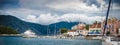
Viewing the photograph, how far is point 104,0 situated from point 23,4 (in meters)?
4.20

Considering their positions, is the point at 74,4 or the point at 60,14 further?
the point at 60,14

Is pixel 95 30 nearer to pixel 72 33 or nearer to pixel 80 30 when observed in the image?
pixel 80 30

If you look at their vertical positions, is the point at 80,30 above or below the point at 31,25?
below

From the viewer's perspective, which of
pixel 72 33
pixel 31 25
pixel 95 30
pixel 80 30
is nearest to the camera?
pixel 95 30

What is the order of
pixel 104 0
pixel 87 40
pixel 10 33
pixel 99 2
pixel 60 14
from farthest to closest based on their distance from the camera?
pixel 87 40 < pixel 10 33 < pixel 60 14 < pixel 99 2 < pixel 104 0

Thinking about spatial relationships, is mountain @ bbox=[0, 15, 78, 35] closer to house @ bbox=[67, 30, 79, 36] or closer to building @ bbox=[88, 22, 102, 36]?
house @ bbox=[67, 30, 79, 36]

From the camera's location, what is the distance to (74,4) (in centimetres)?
1364

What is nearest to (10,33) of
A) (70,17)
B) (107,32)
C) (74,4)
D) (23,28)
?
(23,28)

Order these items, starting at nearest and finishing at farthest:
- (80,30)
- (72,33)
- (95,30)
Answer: (95,30)
(80,30)
(72,33)

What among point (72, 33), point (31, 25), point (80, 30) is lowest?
point (72, 33)

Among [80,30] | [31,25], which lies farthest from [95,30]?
[31,25]

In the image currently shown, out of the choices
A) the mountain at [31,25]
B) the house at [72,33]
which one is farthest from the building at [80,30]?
the mountain at [31,25]

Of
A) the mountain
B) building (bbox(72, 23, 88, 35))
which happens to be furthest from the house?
the mountain

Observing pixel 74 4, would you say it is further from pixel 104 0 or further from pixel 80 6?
pixel 104 0
